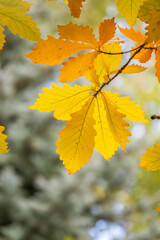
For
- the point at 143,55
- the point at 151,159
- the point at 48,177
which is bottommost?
the point at 151,159

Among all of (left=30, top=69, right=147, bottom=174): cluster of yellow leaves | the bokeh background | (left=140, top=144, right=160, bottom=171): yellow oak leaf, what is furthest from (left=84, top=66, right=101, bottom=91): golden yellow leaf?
the bokeh background

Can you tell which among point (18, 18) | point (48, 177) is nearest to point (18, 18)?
point (18, 18)

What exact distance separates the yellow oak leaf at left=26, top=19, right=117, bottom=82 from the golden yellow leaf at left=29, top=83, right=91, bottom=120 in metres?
0.02

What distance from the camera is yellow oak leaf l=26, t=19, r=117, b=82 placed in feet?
1.06

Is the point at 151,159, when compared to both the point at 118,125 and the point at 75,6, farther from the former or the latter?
the point at 75,6

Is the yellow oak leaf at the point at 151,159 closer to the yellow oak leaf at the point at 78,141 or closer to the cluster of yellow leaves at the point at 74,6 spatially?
the yellow oak leaf at the point at 78,141

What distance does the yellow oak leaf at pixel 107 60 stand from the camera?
0.35m

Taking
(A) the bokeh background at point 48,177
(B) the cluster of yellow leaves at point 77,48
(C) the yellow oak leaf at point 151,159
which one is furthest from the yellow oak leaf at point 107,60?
(A) the bokeh background at point 48,177

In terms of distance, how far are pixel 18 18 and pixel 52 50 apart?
6 centimetres

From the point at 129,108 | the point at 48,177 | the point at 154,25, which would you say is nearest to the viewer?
the point at 154,25

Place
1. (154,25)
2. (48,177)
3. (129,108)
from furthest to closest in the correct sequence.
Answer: (48,177), (129,108), (154,25)

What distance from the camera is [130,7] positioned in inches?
12.3

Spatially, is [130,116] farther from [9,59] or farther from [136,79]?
[136,79]

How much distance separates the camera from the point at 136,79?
239 inches
